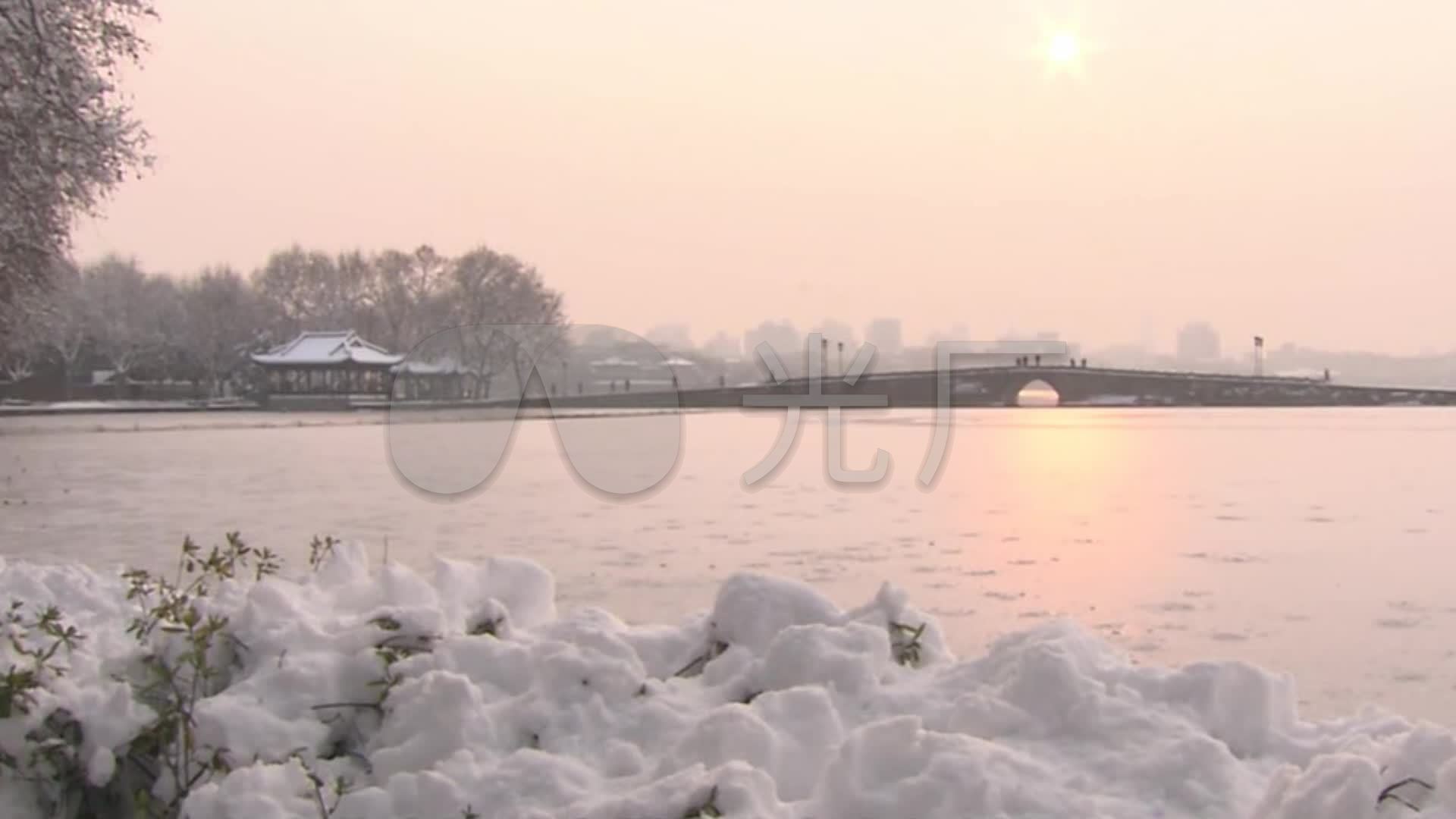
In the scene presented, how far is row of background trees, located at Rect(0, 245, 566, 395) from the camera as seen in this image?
169 ft

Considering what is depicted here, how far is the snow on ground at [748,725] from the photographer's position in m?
1.96

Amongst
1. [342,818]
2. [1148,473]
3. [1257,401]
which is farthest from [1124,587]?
[1257,401]

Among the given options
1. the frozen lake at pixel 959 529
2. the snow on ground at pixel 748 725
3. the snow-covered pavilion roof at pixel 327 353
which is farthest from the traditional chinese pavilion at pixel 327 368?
the snow on ground at pixel 748 725

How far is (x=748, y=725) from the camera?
214cm

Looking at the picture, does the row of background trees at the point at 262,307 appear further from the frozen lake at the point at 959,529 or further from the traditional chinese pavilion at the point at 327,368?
the frozen lake at the point at 959,529

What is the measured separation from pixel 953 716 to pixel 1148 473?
38.8 feet

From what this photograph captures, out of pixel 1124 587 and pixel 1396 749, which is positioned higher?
pixel 1396 749

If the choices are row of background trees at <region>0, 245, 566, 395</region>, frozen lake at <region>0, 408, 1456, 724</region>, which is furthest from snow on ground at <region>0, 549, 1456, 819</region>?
row of background trees at <region>0, 245, 566, 395</region>

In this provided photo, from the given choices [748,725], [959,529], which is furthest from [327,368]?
[748,725]

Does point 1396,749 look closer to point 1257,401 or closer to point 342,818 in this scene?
point 342,818

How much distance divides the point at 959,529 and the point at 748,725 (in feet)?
21.8

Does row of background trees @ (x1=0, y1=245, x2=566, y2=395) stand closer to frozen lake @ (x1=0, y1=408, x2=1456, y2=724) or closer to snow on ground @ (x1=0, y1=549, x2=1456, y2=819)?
frozen lake @ (x1=0, y1=408, x2=1456, y2=724)

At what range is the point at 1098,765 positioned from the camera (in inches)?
82.8

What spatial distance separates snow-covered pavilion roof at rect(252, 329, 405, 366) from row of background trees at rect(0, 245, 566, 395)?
315 centimetres
